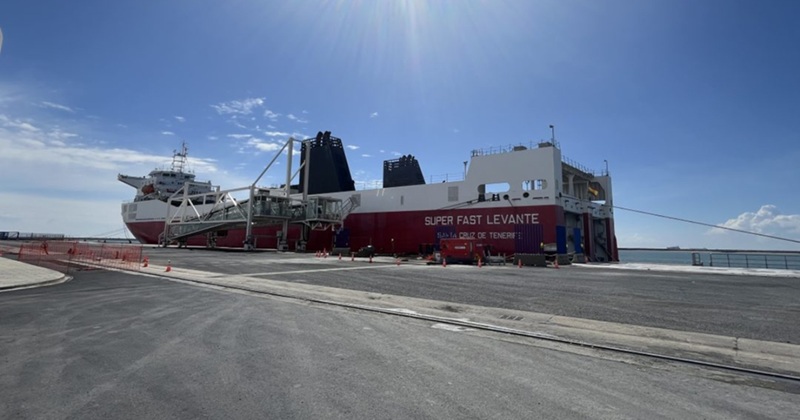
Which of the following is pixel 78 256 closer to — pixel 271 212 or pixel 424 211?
pixel 271 212

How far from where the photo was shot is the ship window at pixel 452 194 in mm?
33688

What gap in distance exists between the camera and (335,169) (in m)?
45.6

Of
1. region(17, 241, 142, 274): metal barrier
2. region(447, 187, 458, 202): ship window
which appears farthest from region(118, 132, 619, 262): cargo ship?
region(17, 241, 142, 274): metal barrier

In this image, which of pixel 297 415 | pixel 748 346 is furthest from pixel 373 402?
pixel 748 346

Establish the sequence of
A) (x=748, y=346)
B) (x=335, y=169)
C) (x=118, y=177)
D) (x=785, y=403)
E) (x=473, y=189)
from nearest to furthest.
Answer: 1. (x=785, y=403)
2. (x=748, y=346)
3. (x=473, y=189)
4. (x=335, y=169)
5. (x=118, y=177)

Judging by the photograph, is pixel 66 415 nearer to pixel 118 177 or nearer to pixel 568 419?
pixel 568 419

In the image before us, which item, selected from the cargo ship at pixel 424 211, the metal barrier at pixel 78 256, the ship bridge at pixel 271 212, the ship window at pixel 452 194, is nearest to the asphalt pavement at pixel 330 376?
the metal barrier at pixel 78 256

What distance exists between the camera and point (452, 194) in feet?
111

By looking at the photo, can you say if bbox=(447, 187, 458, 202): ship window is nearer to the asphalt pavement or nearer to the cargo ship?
the cargo ship

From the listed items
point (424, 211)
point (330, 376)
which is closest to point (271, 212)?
point (424, 211)

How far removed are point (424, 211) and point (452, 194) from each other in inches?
125

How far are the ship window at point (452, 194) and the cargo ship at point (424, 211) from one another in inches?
3.5

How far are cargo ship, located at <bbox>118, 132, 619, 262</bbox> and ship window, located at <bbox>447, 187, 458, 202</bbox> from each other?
89 millimetres

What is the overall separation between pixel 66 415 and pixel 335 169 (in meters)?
43.3
